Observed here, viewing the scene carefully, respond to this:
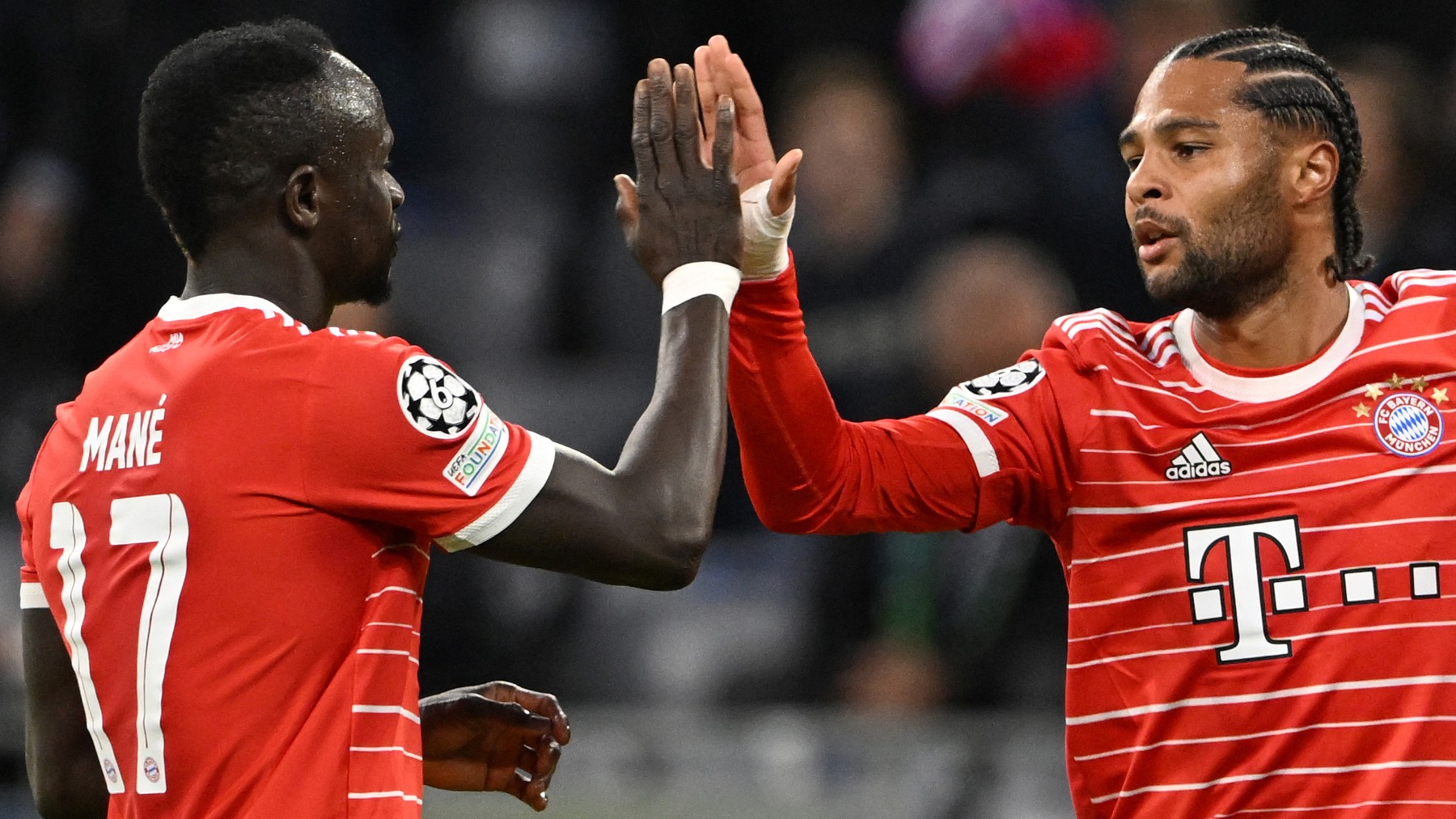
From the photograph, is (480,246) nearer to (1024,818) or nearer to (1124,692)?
(1024,818)

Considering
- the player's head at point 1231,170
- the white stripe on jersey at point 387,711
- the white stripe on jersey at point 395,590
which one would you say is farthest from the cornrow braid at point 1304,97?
the white stripe on jersey at point 387,711

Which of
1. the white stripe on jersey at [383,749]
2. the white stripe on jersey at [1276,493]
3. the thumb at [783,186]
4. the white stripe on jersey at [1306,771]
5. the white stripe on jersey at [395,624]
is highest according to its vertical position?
the thumb at [783,186]

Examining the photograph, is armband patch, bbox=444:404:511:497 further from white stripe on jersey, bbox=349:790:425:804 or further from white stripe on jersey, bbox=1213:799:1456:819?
white stripe on jersey, bbox=1213:799:1456:819

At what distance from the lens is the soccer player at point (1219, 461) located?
2.96 m

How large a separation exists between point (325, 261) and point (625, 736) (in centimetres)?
311

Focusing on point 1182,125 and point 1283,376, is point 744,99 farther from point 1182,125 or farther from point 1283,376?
point 1283,376

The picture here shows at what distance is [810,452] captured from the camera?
3.14m

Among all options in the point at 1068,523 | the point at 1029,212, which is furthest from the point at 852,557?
the point at 1068,523

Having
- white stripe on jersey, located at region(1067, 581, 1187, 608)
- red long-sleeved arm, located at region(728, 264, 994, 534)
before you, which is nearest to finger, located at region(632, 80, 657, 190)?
red long-sleeved arm, located at region(728, 264, 994, 534)

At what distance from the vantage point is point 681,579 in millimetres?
2598

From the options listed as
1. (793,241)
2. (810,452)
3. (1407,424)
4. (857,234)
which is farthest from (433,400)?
(793,241)

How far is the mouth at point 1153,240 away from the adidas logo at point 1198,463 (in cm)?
35

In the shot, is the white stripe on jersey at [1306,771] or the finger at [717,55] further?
the finger at [717,55]

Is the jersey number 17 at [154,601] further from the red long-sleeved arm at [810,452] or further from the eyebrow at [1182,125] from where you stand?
the eyebrow at [1182,125]
